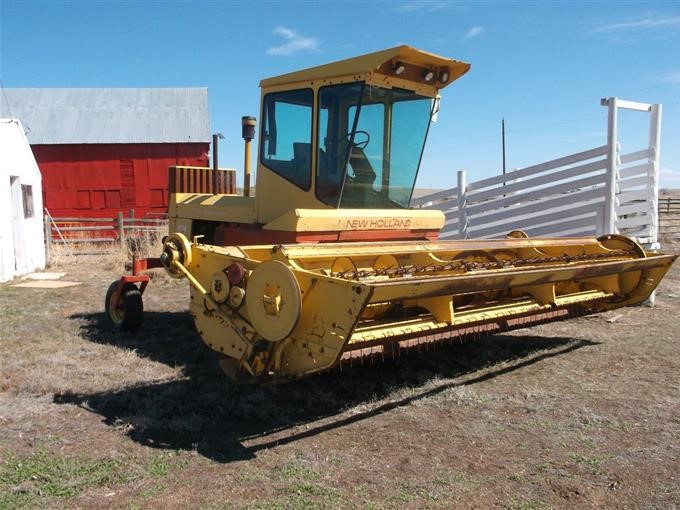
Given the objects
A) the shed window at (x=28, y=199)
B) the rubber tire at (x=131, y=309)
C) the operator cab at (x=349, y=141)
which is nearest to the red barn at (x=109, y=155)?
the shed window at (x=28, y=199)

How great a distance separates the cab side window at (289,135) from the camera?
5.85m

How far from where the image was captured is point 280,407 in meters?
4.68

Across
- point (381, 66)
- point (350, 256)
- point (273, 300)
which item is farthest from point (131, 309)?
point (381, 66)

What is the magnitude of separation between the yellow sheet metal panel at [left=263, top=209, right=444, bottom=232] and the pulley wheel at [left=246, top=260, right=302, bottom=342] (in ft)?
4.00

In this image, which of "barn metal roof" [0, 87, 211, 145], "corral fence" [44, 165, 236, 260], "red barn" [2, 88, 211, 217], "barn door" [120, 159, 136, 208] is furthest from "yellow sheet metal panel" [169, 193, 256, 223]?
"barn metal roof" [0, 87, 211, 145]

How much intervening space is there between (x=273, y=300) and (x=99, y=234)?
15905 millimetres

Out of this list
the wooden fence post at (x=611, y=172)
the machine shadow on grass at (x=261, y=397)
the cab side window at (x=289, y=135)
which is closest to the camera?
the machine shadow on grass at (x=261, y=397)

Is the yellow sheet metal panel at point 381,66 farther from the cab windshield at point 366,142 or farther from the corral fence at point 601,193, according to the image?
the corral fence at point 601,193

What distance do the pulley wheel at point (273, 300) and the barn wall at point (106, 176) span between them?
16364 millimetres

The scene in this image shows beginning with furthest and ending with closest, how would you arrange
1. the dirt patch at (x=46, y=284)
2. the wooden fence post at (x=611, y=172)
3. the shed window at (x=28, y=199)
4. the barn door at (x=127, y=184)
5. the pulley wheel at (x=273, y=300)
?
the barn door at (x=127, y=184), the shed window at (x=28, y=199), the dirt patch at (x=46, y=284), the wooden fence post at (x=611, y=172), the pulley wheel at (x=273, y=300)

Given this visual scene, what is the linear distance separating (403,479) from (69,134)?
63.2 feet

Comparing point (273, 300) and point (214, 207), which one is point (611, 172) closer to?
point (214, 207)

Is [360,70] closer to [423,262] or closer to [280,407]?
[423,262]

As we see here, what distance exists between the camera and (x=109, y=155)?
19.6m
